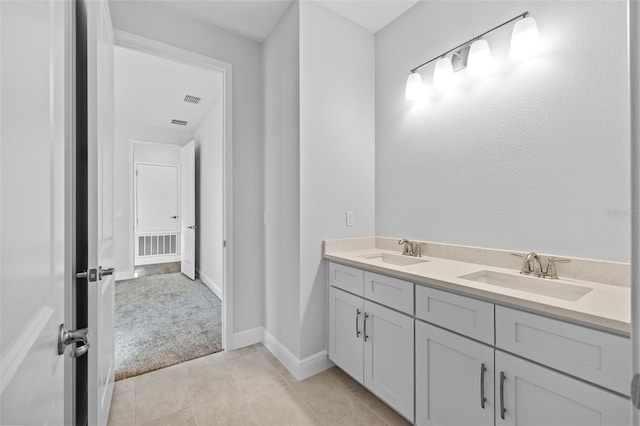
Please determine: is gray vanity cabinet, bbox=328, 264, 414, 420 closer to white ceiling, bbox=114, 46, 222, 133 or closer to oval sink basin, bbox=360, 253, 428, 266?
oval sink basin, bbox=360, 253, 428, 266

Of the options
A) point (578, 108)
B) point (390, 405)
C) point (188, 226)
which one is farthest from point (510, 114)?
point (188, 226)

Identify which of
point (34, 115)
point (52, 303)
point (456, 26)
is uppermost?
point (456, 26)

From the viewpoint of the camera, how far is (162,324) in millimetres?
2934

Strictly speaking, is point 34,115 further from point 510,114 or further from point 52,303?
point 510,114

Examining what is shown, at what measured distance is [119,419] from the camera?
5.38ft

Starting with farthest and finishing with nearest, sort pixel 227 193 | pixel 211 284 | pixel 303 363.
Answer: pixel 211 284
pixel 227 193
pixel 303 363

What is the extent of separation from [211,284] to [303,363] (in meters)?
2.59

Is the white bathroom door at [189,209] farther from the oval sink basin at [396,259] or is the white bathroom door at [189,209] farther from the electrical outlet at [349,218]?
the oval sink basin at [396,259]

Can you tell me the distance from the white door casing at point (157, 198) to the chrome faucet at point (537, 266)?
6025 mm

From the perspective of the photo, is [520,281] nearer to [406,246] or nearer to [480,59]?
[406,246]

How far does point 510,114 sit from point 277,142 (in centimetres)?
157

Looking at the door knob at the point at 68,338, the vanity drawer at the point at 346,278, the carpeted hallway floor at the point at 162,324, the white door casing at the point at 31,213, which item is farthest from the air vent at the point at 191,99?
the door knob at the point at 68,338

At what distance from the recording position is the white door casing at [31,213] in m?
0.45

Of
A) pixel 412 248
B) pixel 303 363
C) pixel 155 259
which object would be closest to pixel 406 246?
pixel 412 248
